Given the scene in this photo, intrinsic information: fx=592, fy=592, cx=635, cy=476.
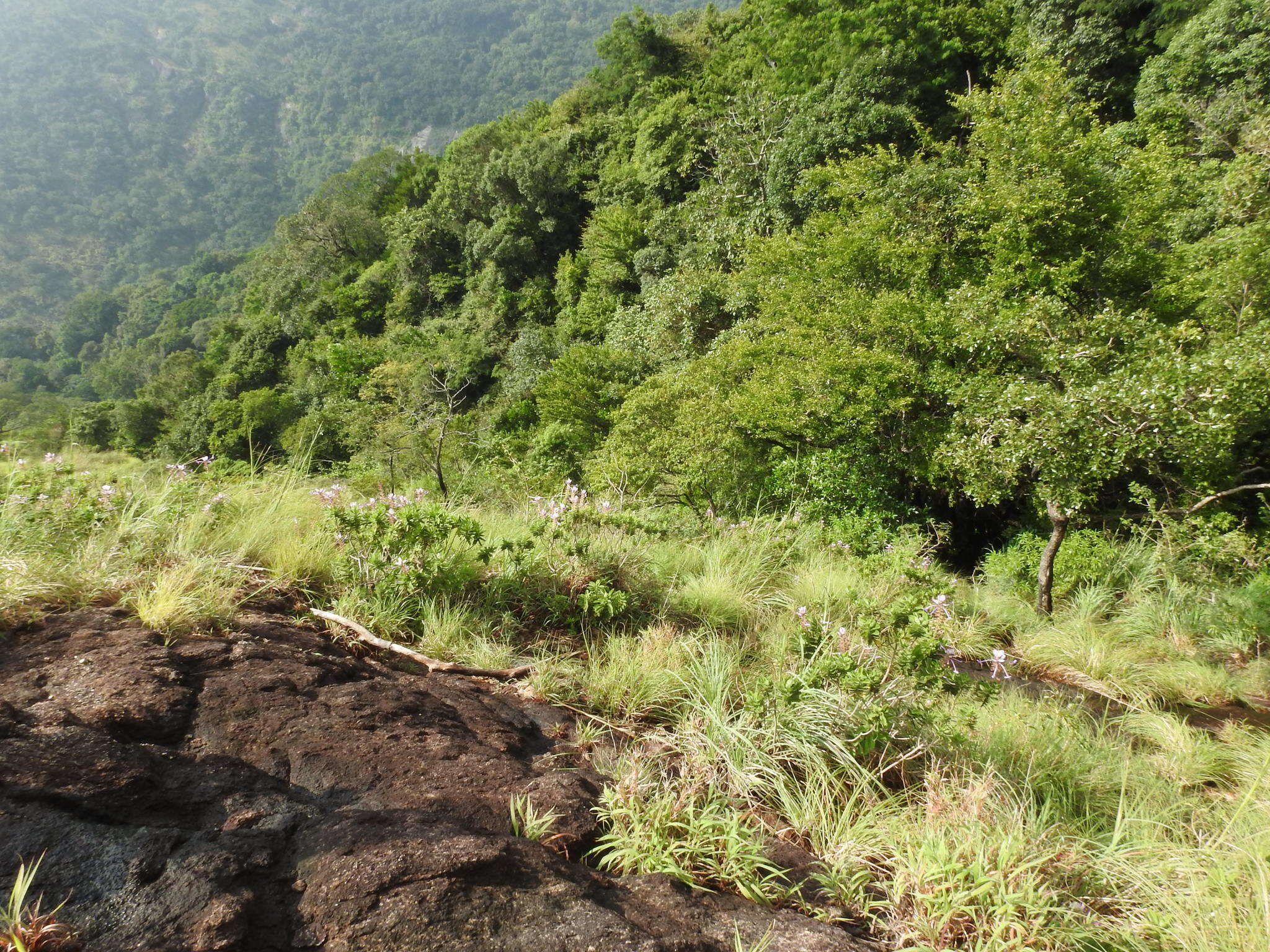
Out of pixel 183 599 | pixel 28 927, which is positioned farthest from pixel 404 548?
pixel 28 927

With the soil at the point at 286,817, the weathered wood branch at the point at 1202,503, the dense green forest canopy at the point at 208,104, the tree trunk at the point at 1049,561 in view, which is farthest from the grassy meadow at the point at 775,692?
the dense green forest canopy at the point at 208,104

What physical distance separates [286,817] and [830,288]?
1271cm

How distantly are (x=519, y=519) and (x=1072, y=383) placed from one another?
6.34m

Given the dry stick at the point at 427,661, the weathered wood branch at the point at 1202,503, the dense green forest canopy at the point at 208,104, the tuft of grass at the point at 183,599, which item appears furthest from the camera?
the dense green forest canopy at the point at 208,104

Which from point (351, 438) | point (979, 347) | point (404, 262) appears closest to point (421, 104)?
point (404, 262)

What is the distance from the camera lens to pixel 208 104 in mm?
156250

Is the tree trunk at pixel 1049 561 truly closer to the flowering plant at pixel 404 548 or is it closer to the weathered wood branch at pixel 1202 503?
the weathered wood branch at pixel 1202 503

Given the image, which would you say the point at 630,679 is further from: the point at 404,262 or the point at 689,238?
the point at 404,262

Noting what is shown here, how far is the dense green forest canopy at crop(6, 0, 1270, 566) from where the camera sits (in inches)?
316

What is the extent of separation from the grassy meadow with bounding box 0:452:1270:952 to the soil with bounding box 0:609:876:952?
0.62 feet

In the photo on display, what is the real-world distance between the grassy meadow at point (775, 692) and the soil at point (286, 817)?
0.19 metres

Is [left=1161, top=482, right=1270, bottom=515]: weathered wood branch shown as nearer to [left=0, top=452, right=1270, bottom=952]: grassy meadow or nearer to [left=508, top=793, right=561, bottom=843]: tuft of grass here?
[left=0, top=452, right=1270, bottom=952]: grassy meadow

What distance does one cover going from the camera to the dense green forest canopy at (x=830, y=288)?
26.3ft

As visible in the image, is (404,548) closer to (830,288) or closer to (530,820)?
(530,820)
